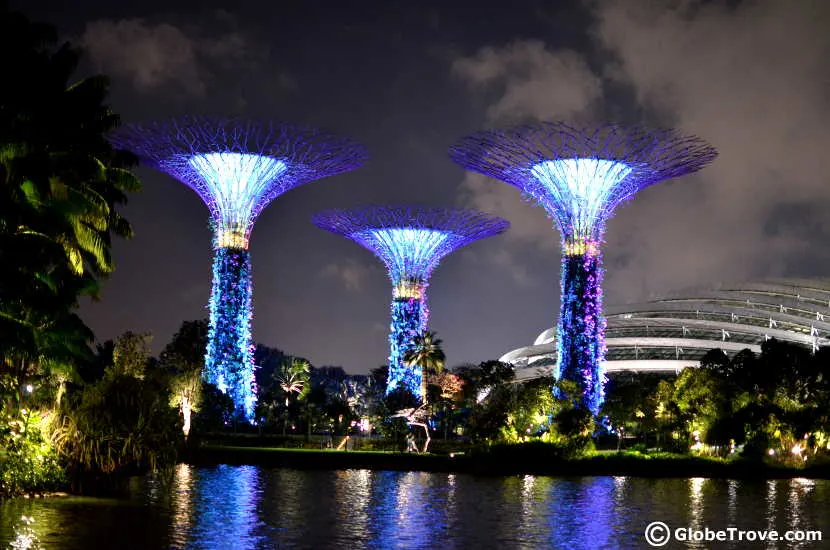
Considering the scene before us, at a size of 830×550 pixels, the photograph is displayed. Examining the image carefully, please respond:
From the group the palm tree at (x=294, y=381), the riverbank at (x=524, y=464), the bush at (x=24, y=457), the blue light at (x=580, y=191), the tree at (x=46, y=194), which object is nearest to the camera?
the tree at (x=46, y=194)

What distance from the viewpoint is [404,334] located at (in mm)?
84875

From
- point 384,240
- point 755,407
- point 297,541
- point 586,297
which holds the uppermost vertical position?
point 384,240

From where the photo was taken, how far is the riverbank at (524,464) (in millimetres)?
53594

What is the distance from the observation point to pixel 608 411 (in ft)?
237

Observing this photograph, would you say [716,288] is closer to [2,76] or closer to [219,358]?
[219,358]

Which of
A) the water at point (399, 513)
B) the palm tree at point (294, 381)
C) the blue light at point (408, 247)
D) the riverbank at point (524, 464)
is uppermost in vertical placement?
the blue light at point (408, 247)

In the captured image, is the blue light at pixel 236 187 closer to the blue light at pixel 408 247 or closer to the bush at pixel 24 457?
the blue light at pixel 408 247

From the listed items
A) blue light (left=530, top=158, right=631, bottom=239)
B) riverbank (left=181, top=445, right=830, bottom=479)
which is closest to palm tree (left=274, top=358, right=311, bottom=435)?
riverbank (left=181, top=445, right=830, bottom=479)

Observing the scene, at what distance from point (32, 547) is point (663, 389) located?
156 ft

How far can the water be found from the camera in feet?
84.1

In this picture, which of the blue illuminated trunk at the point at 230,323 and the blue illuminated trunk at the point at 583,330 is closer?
the blue illuminated trunk at the point at 583,330

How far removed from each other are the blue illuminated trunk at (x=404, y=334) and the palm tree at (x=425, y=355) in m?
2.20

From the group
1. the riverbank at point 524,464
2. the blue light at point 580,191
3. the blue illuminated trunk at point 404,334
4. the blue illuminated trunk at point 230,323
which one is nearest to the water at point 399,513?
the riverbank at point 524,464

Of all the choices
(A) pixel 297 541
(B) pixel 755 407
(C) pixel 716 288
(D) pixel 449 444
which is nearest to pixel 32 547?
(A) pixel 297 541
